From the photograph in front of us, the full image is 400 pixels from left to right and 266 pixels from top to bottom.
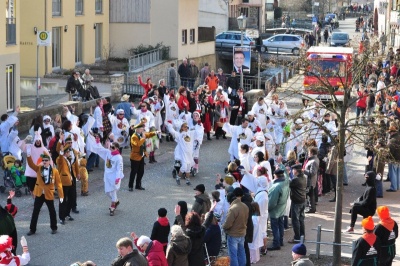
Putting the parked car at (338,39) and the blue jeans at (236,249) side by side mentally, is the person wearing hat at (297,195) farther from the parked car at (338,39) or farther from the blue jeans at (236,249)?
the parked car at (338,39)

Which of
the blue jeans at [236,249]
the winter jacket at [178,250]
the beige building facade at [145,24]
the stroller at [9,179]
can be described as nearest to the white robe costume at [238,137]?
the stroller at [9,179]

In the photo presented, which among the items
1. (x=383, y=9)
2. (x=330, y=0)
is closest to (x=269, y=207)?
(x=383, y=9)

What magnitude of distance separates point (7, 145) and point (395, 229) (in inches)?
417

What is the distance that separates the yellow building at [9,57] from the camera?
30969 millimetres

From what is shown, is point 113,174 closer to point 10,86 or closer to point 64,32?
point 10,86

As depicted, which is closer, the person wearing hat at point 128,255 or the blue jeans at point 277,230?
the person wearing hat at point 128,255

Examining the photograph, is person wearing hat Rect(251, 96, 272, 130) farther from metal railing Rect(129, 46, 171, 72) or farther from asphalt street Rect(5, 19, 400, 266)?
metal railing Rect(129, 46, 171, 72)

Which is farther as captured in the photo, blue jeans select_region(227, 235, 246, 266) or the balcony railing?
the balcony railing

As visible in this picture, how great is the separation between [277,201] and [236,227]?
2.13 m

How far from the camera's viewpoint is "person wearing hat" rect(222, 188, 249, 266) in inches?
642

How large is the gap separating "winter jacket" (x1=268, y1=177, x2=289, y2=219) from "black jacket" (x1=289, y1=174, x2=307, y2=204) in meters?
0.21

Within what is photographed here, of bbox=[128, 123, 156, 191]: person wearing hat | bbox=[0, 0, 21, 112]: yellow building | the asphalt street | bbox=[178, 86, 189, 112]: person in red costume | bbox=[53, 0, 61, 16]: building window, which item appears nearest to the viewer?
the asphalt street

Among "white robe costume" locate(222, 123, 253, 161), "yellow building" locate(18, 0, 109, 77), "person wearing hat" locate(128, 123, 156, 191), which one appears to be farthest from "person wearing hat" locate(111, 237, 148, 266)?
"yellow building" locate(18, 0, 109, 77)

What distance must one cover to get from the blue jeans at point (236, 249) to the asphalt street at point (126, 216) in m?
1.33
